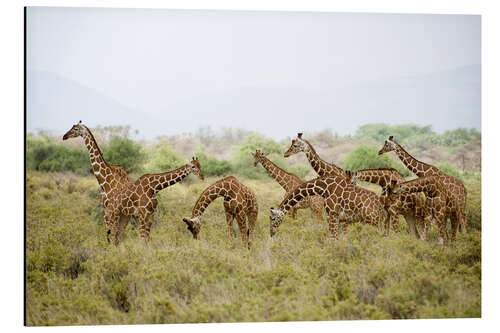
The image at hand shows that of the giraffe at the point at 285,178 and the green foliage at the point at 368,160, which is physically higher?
the green foliage at the point at 368,160

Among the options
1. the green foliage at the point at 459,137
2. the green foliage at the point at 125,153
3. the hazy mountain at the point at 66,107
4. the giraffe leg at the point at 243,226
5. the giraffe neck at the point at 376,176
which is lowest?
the giraffe leg at the point at 243,226

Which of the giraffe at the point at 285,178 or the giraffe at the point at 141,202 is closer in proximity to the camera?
the giraffe at the point at 141,202

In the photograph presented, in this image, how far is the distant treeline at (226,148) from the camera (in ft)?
30.0

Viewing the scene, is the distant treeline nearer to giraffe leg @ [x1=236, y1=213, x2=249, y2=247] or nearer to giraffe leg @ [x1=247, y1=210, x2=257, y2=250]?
giraffe leg @ [x1=247, y1=210, x2=257, y2=250]

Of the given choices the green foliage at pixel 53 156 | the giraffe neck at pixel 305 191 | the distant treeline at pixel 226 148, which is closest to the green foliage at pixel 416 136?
the distant treeline at pixel 226 148

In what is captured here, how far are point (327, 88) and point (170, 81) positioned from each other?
272cm

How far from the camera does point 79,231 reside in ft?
27.2

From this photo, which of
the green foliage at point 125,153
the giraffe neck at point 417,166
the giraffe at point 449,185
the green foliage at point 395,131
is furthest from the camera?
the green foliage at point 125,153

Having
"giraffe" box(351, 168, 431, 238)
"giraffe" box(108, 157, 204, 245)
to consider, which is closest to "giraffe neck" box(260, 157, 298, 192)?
"giraffe" box(351, 168, 431, 238)

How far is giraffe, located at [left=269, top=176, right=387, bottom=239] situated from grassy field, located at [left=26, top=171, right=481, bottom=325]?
0.63 feet

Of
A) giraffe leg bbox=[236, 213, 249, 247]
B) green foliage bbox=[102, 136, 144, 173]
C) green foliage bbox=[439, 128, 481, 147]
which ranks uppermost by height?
green foliage bbox=[439, 128, 481, 147]

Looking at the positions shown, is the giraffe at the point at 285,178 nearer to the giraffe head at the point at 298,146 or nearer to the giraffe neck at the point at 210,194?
the giraffe head at the point at 298,146

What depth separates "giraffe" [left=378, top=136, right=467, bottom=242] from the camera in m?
8.26

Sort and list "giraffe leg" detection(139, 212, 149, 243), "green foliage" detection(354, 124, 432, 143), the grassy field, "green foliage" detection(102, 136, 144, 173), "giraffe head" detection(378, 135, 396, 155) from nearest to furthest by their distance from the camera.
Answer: the grassy field
"giraffe leg" detection(139, 212, 149, 243)
"giraffe head" detection(378, 135, 396, 155)
"green foliage" detection(354, 124, 432, 143)
"green foliage" detection(102, 136, 144, 173)
